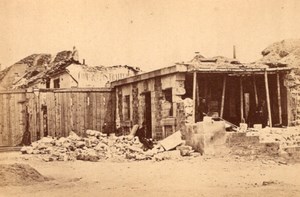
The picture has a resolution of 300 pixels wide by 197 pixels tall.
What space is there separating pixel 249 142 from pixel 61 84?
16.9 meters

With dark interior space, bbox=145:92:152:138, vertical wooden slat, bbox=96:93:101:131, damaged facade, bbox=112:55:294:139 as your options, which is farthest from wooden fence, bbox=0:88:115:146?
dark interior space, bbox=145:92:152:138

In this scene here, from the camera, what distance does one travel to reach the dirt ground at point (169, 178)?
998 centimetres

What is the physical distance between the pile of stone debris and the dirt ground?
2.15 ft

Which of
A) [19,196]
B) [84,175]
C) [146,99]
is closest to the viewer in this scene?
[19,196]

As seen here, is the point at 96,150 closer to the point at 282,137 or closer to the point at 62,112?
the point at 62,112

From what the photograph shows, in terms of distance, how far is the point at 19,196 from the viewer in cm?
963

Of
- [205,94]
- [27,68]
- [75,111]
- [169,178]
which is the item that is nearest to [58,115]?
[75,111]

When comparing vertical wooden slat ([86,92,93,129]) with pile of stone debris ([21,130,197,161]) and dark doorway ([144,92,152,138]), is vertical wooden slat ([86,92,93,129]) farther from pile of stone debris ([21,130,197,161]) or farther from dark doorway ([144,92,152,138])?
dark doorway ([144,92,152,138])

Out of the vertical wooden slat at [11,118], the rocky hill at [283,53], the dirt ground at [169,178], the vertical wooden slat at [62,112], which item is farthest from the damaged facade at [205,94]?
the vertical wooden slat at [11,118]

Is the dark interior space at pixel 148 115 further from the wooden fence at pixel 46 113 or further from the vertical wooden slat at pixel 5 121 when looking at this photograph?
the vertical wooden slat at pixel 5 121

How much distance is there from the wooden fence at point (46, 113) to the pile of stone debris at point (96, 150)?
8.32ft

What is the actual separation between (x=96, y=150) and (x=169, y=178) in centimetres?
637

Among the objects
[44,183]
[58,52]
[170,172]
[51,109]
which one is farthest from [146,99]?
[58,52]

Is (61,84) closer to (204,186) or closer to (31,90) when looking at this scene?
(31,90)
